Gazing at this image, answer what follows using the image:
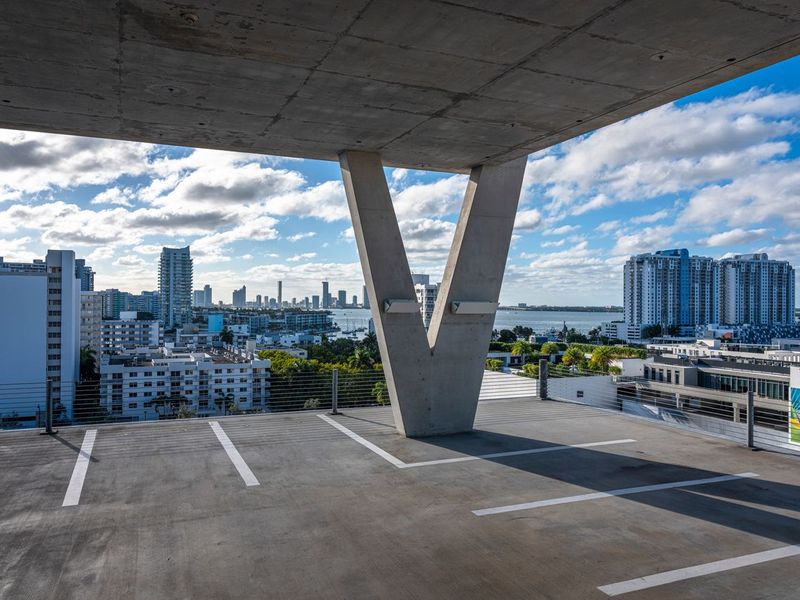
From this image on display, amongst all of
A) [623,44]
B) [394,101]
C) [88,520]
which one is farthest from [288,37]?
[88,520]

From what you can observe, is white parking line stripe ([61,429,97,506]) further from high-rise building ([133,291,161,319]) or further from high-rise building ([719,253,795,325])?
high-rise building ([133,291,161,319])

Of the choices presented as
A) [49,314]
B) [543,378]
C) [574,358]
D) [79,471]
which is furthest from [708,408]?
[49,314]

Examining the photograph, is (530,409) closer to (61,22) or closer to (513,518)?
(513,518)

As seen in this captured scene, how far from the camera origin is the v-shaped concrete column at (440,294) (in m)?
8.22

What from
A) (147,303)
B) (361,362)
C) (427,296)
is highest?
(427,296)

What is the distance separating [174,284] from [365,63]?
188 metres

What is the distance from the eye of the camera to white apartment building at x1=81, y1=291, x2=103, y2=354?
80125 mm

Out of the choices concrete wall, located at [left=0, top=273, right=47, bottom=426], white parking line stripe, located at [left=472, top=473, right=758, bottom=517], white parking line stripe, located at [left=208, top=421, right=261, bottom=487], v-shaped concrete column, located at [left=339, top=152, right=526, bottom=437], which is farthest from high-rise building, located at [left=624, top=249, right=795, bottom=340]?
white parking line stripe, located at [left=208, top=421, right=261, bottom=487]

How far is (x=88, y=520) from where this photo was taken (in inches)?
187

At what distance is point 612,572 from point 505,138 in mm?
5646

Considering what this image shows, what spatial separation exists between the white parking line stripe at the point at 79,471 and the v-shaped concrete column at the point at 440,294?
432 cm

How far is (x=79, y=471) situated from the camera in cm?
617

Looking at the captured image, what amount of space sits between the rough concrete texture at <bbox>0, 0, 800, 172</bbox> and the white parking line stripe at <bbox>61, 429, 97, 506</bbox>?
4.31m

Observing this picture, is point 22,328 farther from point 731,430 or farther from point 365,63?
point 731,430
